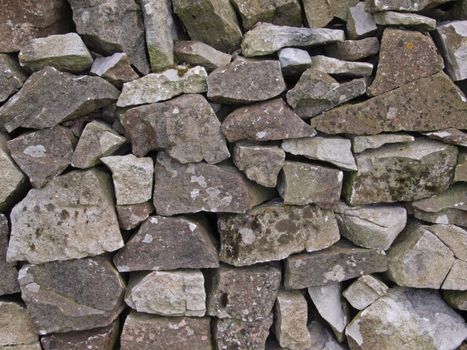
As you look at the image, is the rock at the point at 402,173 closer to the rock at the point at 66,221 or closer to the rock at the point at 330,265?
the rock at the point at 330,265

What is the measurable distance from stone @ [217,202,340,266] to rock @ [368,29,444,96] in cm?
100

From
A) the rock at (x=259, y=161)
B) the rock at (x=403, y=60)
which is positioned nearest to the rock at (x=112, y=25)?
the rock at (x=259, y=161)

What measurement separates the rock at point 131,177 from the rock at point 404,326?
1.90 metres

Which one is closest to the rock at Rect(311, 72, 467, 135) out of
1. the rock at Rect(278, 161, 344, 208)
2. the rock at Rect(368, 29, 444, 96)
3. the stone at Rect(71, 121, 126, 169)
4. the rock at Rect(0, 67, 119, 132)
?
the rock at Rect(368, 29, 444, 96)

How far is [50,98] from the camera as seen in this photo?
283 centimetres

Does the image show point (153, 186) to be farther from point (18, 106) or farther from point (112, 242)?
point (18, 106)

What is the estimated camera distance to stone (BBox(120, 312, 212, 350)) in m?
3.13

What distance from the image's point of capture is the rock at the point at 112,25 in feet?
9.23

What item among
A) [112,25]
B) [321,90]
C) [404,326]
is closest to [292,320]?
[404,326]

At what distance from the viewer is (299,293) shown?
3.29 metres

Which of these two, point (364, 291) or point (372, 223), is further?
point (364, 291)

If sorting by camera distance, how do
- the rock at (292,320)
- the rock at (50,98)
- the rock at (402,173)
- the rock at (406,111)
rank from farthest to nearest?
the rock at (292,320), the rock at (402,173), the rock at (406,111), the rock at (50,98)

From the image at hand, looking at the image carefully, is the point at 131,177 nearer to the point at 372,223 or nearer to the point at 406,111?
the point at 372,223

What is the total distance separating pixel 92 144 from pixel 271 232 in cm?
140
